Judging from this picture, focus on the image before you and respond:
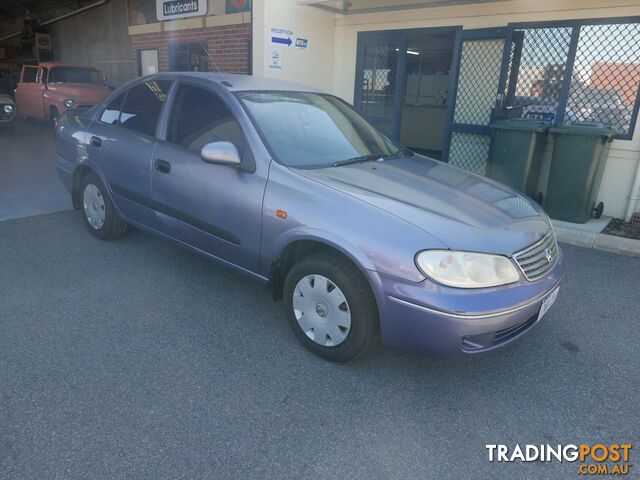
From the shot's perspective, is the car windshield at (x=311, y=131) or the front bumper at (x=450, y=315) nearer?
the front bumper at (x=450, y=315)

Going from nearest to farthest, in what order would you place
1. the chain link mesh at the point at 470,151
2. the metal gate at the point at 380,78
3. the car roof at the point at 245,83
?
the car roof at the point at 245,83
the chain link mesh at the point at 470,151
the metal gate at the point at 380,78

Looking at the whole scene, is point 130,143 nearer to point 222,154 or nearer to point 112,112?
point 112,112

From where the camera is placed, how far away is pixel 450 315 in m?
2.47

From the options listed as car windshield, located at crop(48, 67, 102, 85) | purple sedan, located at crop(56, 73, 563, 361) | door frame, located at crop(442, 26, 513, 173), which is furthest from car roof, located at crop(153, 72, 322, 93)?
car windshield, located at crop(48, 67, 102, 85)

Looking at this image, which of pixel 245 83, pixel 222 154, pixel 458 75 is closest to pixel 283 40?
pixel 458 75

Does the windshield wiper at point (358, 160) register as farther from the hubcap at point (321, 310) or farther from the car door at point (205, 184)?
the hubcap at point (321, 310)

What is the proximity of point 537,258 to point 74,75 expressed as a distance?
43.8 ft

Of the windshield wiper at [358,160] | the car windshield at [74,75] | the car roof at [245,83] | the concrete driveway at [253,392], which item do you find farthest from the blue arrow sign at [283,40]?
the car windshield at [74,75]

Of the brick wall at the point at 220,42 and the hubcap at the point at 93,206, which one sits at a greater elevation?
the brick wall at the point at 220,42

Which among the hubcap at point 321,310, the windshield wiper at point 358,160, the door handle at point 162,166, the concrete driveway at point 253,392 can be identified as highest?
the windshield wiper at point 358,160

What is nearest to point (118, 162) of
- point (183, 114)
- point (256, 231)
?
point (183, 114)

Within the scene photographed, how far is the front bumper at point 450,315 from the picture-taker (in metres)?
2.48

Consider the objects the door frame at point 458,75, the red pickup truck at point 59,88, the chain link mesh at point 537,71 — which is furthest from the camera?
the red pickup truck at point 59,88

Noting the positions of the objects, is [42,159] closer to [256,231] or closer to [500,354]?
[256,231]
